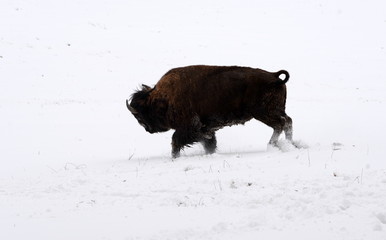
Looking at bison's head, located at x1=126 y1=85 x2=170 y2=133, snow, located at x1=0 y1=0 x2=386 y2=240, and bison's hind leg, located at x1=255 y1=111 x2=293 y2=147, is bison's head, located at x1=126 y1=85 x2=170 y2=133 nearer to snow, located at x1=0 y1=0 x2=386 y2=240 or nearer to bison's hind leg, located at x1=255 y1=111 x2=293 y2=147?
snow, located at x1=0 y1=0 x2=386 y2=240

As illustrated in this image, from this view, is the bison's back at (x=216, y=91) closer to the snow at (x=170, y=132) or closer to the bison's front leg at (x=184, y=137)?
the bison's front leg at (x=184, y=137)

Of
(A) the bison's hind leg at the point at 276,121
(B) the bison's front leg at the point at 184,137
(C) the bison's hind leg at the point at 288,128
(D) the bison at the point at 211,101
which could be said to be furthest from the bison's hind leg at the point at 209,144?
(C) the bison's hind leg at the point at 288,128

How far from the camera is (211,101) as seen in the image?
288 inches

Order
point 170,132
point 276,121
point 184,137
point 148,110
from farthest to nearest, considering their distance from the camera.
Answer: point 170,132 < point 148,110 < point 184,137 < point 276,121

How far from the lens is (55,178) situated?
6027mm

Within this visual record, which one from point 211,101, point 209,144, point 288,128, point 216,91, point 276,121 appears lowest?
point 209,144

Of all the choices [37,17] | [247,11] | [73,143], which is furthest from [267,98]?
[247,11]

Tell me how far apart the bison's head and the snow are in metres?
0.65

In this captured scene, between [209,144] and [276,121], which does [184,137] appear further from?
[276,121]

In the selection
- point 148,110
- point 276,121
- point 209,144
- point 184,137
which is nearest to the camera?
point 276,121

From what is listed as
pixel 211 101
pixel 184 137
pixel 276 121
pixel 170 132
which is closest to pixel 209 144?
pixel 184 137

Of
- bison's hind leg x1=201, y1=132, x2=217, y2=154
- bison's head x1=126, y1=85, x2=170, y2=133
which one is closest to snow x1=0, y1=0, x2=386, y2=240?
bison's hind leg x1=201, y1=132, x2=217, y2=154

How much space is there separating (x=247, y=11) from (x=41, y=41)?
519 inches

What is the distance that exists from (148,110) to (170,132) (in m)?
4.66
